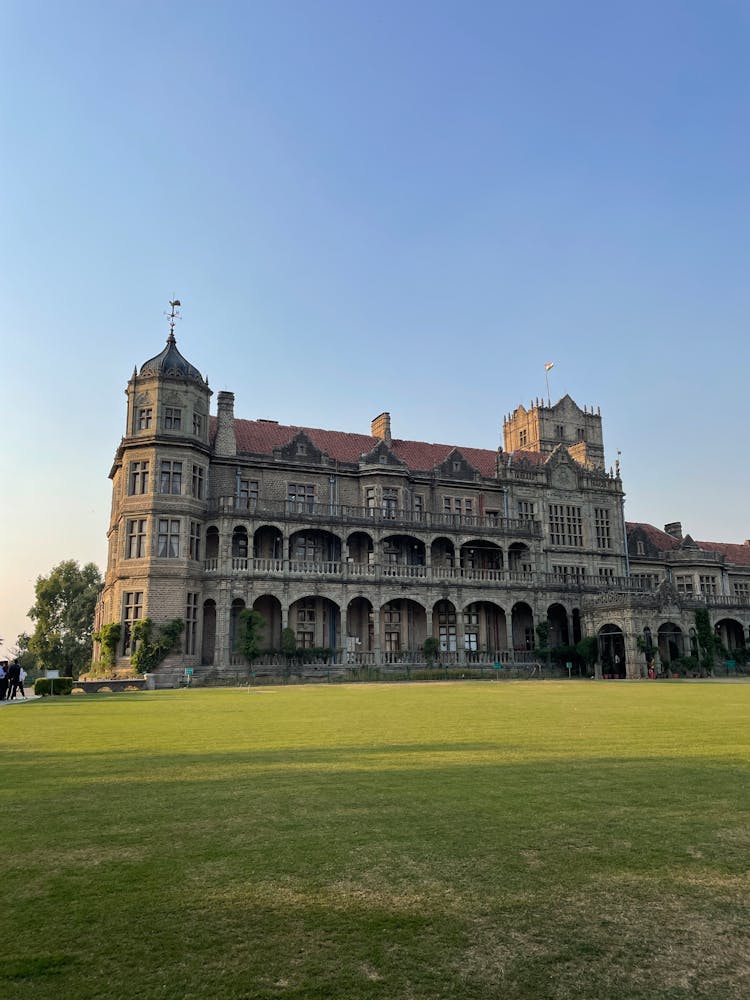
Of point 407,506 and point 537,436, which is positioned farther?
point 537,436

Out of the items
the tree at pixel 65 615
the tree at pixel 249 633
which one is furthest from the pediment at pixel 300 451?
the tree at pixel 65 615

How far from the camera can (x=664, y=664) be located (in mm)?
44812

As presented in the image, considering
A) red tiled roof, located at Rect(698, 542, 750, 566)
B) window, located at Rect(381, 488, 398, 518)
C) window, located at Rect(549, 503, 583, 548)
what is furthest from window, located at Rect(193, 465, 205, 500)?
red tiled roof, located at Rect(698, 542, 750, 566)

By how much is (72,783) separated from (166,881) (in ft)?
12.9

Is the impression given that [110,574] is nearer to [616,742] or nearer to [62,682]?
[62,682]

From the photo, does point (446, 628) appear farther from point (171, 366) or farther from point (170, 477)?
point (171, 366)

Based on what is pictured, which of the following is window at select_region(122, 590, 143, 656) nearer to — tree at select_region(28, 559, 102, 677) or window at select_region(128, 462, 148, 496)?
window at select_region(128, 462, 148, 496)

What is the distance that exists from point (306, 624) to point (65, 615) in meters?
33.3

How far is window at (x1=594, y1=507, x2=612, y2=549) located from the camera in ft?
179

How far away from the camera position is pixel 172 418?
41.3 m

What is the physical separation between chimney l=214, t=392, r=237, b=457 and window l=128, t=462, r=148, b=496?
486 centimetres

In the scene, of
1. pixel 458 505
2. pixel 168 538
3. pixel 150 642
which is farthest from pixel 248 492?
pixel 458 505

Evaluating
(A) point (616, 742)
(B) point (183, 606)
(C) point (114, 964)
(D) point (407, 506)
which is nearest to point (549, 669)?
(D) point (407, 506)

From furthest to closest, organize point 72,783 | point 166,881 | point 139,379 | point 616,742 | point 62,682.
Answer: point 139,379 < point 62,682 < point 616,742 < point 72,783 < point 166,881
